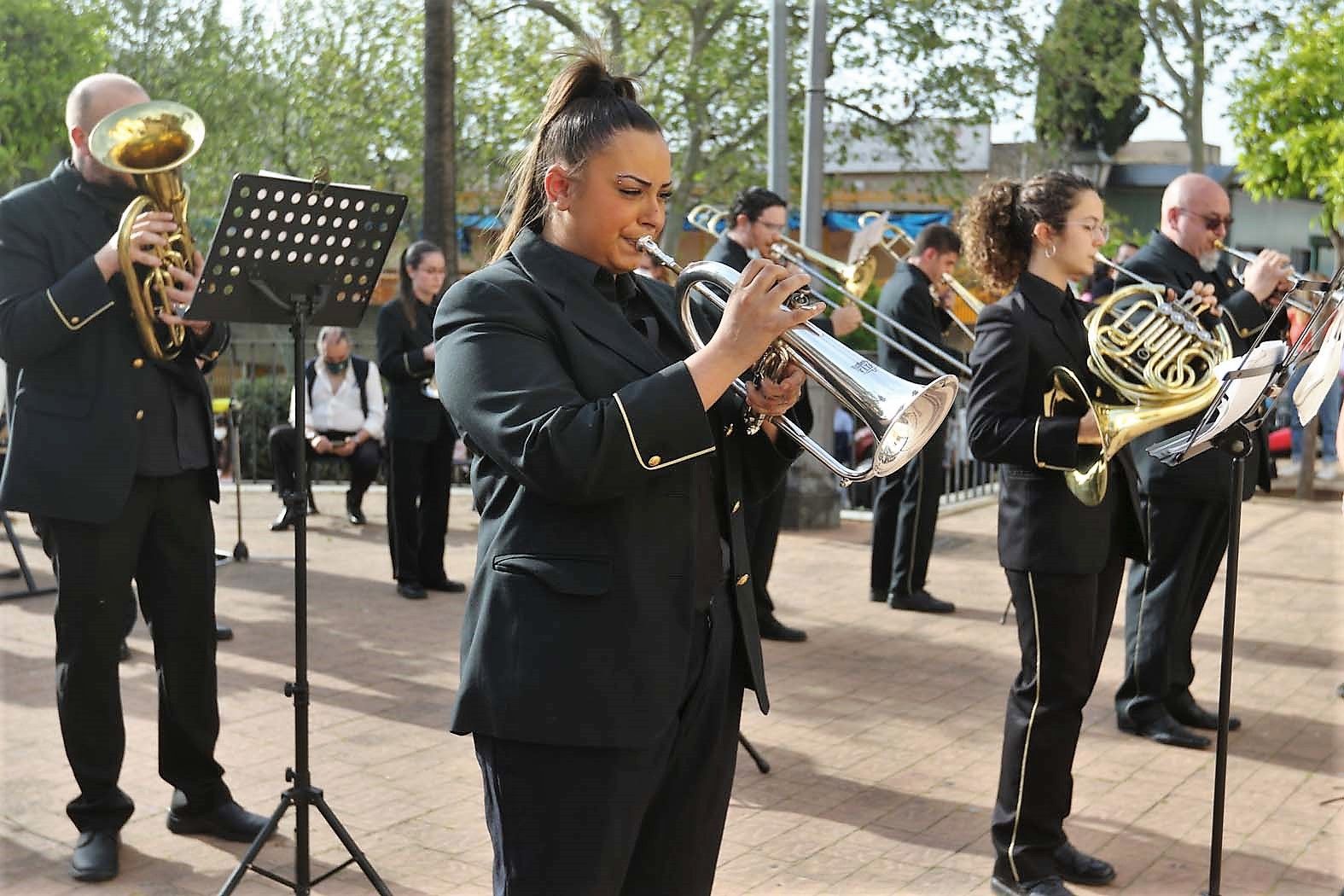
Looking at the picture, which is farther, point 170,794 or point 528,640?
point 170,794

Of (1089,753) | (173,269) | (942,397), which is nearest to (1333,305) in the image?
(942,397)

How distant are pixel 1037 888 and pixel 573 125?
262cm

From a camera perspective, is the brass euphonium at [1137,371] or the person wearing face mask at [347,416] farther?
the person wearing face mask at [347,416]

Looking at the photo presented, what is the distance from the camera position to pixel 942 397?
263 centimetres

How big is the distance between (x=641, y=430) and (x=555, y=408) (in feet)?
0.48

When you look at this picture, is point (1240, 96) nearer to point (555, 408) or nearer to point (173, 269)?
point (173, 269)

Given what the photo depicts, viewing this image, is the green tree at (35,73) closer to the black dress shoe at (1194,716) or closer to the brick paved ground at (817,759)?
the brick paved ground at (817,759)

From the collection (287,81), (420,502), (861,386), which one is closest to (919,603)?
(420,502)

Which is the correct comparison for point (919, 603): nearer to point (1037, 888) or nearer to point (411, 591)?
point (411, 591)

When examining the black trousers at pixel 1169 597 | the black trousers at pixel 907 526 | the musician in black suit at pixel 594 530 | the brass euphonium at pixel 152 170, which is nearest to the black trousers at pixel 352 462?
the black trousers at pixel 907 526

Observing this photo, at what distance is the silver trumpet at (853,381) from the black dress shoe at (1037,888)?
1927mm

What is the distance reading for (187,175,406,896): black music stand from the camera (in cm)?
382

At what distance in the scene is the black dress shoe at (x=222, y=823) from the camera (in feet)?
14.5

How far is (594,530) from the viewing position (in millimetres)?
2367
